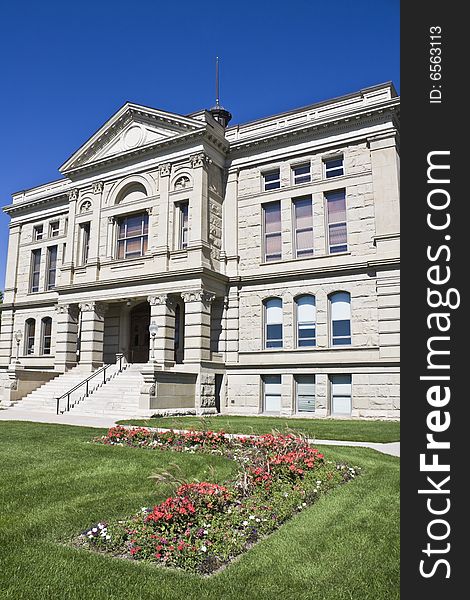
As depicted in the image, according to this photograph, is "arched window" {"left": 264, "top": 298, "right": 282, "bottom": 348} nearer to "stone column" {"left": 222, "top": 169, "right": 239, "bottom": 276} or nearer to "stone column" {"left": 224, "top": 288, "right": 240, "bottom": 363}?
"stone column" {"left": 224, "top": 288, "right": 240, "bottom": 363}

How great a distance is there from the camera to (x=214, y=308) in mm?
28031

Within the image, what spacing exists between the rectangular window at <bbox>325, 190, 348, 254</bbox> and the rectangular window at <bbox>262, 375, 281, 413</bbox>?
7.09m

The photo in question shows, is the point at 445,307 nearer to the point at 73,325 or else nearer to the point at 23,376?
the point at 23,376

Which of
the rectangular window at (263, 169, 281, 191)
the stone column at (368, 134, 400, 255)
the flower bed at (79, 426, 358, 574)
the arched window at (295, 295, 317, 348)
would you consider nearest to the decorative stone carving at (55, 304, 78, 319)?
Result: the rectangular window at (263, 169, 281, 191)

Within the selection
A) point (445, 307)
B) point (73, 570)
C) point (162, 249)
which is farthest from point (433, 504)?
point (162, 249)

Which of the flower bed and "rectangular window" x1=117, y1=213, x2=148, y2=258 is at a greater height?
"rectangular window" x1=117, y1=213, x2=148, y2=258

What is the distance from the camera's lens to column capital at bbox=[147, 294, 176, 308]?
86.3 ft

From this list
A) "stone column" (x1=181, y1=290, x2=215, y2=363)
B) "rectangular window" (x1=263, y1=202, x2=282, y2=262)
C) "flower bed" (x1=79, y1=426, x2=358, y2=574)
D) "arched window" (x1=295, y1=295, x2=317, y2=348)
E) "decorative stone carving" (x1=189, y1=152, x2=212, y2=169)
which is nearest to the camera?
"flower bed" (x1=79, y1=426, x2=358, y2=574)

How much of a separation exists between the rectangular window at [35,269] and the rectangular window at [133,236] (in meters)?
10.6

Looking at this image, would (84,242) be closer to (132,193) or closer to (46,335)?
(132,193)

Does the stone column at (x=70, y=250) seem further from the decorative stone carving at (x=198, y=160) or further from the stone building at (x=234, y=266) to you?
the decorative stone carving at (x=198, y=160)

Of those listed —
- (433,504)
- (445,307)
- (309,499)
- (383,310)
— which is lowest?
(309,499)

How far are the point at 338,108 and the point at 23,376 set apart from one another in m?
21.4

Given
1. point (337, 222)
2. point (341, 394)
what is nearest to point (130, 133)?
point (337, 222)
